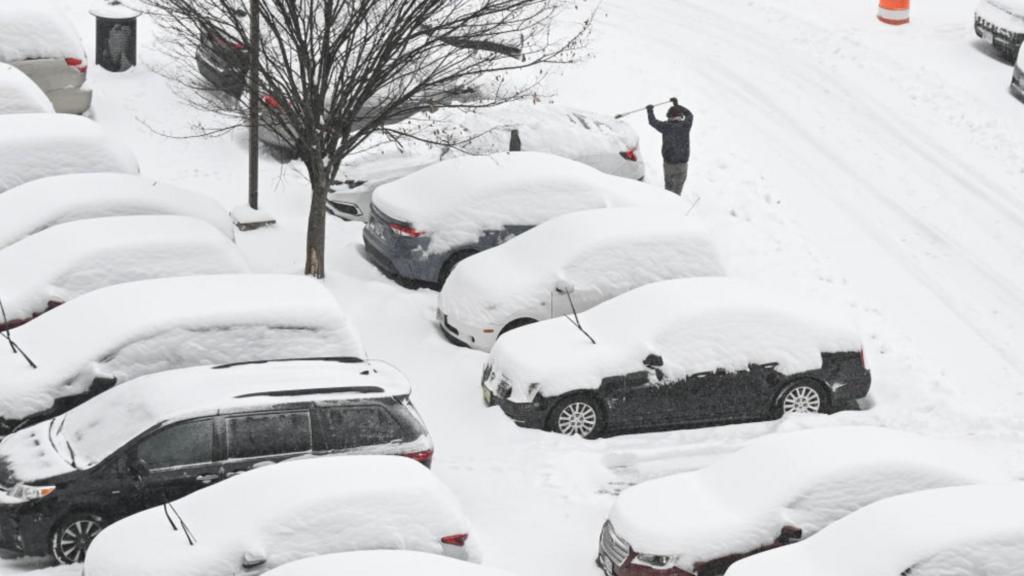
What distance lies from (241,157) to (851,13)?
13.4 m

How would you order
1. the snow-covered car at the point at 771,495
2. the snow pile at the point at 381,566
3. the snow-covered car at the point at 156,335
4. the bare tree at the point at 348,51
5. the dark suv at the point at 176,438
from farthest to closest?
1. the bare tree at the point at 348,51
2. the snow-covered car at the point at 156,335
3. the dark suv at the point at 176,438
4. the snow-covered car at the point at 771,495
5. the snow pile at the point at 381,566

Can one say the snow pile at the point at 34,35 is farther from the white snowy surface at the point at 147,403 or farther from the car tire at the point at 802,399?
the car tire at the point at 802,399

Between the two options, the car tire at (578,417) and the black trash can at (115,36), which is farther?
the black trash can at (115,36)

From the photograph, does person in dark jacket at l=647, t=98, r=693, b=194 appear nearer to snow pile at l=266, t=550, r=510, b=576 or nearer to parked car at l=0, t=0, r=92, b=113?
parked car at l=0, t=0, r=92, b=113

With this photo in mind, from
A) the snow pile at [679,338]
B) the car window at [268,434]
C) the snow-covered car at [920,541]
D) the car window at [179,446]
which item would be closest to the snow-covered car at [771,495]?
the snow-covered car at [920,541]

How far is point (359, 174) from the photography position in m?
18.2

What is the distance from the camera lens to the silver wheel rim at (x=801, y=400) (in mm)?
13938

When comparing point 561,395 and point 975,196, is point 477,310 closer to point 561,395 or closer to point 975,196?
point 561,395

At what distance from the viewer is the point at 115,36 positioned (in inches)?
862

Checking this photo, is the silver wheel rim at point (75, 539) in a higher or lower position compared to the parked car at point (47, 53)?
lower

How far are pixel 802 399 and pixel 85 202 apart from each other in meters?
7.93

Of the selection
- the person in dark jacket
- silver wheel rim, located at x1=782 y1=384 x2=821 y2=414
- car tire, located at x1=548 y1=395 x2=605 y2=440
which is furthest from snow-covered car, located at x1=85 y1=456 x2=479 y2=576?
the person in dark jacket

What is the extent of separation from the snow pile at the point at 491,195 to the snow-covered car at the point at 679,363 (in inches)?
97.5

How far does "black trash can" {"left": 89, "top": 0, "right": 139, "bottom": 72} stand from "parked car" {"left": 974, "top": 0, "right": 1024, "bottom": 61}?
15.0 meters
